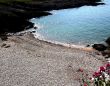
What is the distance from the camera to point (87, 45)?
5175 cm

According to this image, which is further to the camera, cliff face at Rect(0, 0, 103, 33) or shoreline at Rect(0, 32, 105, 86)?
cliff face at Rect(0, 0, 103, 33)

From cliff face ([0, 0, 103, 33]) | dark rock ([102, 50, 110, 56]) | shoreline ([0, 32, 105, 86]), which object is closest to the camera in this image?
shoreline ([0, 32, 105, 86])

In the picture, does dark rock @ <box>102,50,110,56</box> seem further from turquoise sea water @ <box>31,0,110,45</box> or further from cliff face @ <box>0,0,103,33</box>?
cliff face @ <box>0,0,103,33</box>

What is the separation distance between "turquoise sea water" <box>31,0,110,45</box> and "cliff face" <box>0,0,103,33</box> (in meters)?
3.46

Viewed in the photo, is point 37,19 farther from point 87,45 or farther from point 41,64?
point 41,64

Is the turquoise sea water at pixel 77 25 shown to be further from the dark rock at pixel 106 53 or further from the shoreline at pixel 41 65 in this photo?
the shoreline at pixel 41 65

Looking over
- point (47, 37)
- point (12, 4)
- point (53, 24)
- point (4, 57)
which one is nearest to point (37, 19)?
point (53, 24)

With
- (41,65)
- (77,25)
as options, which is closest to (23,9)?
(77,25)

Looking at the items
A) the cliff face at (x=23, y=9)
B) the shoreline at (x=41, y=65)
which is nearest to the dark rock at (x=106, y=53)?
the shoreline at (x=41, y=65)

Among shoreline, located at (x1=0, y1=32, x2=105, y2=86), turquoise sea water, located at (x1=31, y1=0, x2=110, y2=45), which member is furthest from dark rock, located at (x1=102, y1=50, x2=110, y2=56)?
turquoise sea water, located at (x1=31, y1=0, x2=110, y2=45)

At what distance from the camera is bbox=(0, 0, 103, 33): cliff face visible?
65.2m

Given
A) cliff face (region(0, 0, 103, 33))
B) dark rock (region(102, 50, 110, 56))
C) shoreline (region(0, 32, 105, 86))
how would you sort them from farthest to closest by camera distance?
cliff face (region(0, 0, 103, 33)) < dark rock (region(102, 50, 110, 56)) < shoreline (region(0, 32, 105, 86))

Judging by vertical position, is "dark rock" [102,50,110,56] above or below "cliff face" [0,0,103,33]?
below

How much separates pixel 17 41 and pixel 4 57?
1403 centimetres
